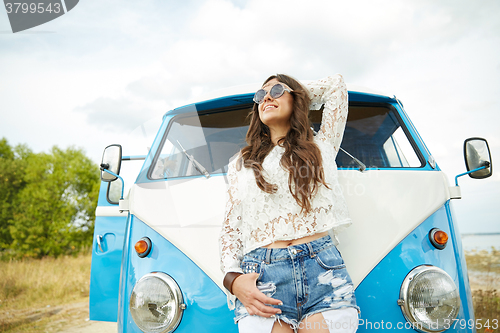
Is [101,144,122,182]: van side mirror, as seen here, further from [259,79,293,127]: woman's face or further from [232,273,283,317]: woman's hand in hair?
[232,273,283,317]: woman's hand in hair

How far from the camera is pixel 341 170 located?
2.09m

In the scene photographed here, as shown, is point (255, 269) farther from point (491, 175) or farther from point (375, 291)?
point (491, 175)

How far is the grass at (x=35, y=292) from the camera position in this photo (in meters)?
6.64

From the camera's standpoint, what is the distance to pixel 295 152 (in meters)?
1.67

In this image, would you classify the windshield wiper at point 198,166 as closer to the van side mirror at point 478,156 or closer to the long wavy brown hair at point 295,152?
the long wavy brown hair at point 295,152

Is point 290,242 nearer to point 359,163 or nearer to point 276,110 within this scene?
point 276,110

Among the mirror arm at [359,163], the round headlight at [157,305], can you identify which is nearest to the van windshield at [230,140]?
the mirror arm at [359,163]

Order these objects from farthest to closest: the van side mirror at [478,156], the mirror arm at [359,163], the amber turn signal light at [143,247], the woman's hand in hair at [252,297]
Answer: the van side mirror at [478,156] → the mirror arm at [359,163] → the amber turn signal light at [143,247] → the woman's hand in hair at [252,297]

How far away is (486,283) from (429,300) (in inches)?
195

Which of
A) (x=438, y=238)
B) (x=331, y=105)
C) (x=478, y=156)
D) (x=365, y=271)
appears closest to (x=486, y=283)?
(x=478, y=156)

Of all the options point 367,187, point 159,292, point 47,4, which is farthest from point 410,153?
point 47,4

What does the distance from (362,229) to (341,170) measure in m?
0.39

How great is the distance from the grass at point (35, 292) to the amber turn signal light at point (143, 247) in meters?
5.25

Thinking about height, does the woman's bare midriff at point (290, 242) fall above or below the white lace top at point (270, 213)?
below
